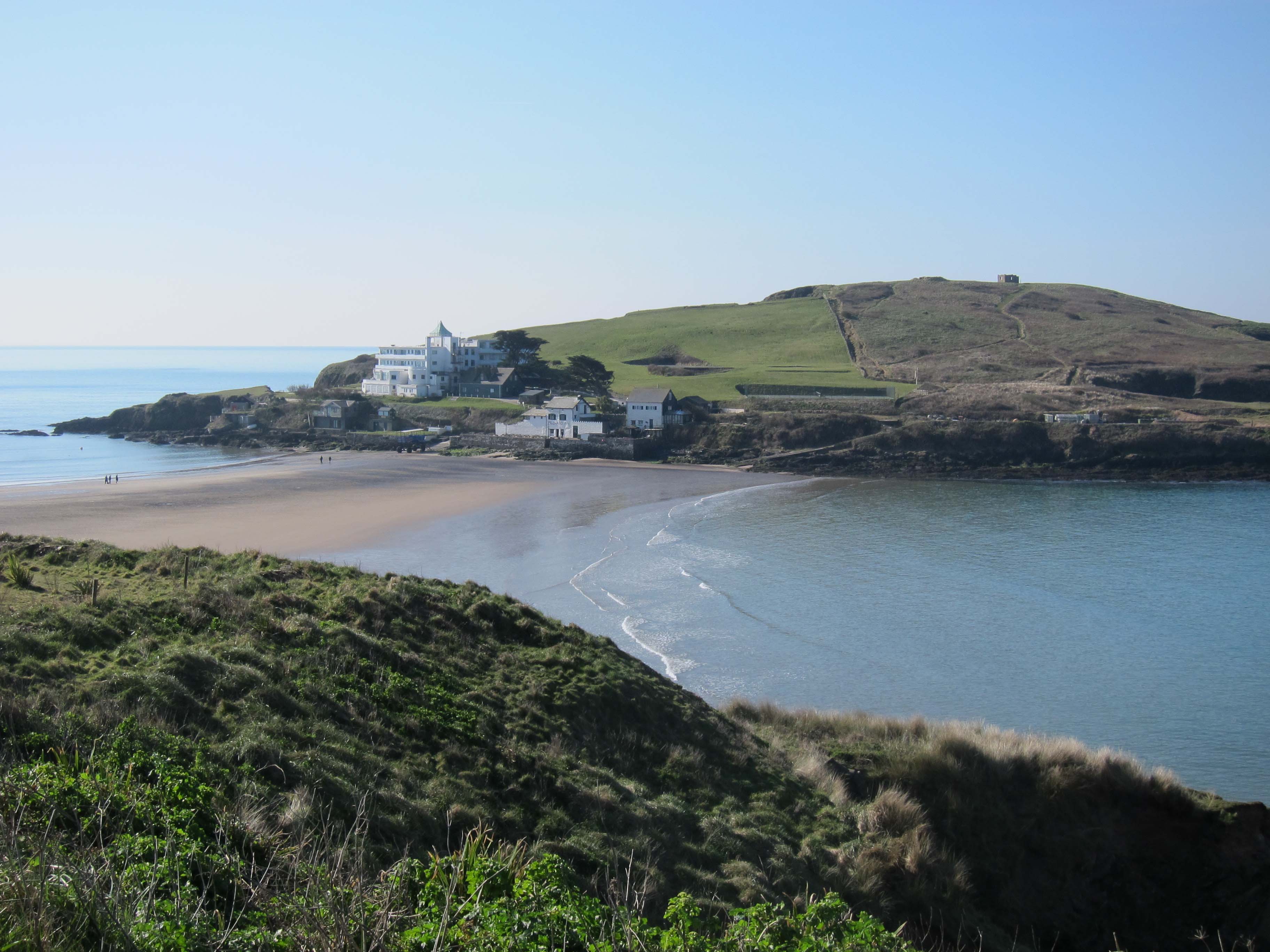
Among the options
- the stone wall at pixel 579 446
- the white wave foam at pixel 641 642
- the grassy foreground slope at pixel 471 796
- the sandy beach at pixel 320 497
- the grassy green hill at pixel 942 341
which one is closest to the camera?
the grassy foreground slope at pixel 471 796

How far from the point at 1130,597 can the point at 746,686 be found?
15898 millimetres

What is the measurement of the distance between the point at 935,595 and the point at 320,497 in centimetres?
3011

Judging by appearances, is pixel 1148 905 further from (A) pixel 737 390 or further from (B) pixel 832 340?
(B) pixel 832 340

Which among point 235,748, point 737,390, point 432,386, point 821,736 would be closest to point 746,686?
point 821,736

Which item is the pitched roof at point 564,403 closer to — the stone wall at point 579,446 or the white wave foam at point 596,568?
the stone wall at point 579,446

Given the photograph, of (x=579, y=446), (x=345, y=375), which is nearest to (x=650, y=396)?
(x=579, y=446)

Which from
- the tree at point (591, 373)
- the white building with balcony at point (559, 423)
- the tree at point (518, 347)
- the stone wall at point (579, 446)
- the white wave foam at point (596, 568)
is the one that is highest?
the tree at point (518, 347)

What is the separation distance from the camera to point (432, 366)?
3467 inches

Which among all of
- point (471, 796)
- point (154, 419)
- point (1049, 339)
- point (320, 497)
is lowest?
point (471, 796)

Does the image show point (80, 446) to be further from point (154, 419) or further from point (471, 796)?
point (471, 796)

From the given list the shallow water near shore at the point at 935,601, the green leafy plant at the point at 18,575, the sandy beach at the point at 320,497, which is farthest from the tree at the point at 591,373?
the green leafy plant at the point at 18,575

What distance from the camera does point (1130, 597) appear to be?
2895 centimetres

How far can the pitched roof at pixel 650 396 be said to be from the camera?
71.2m

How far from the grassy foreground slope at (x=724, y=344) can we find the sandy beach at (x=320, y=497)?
78.6 feet
